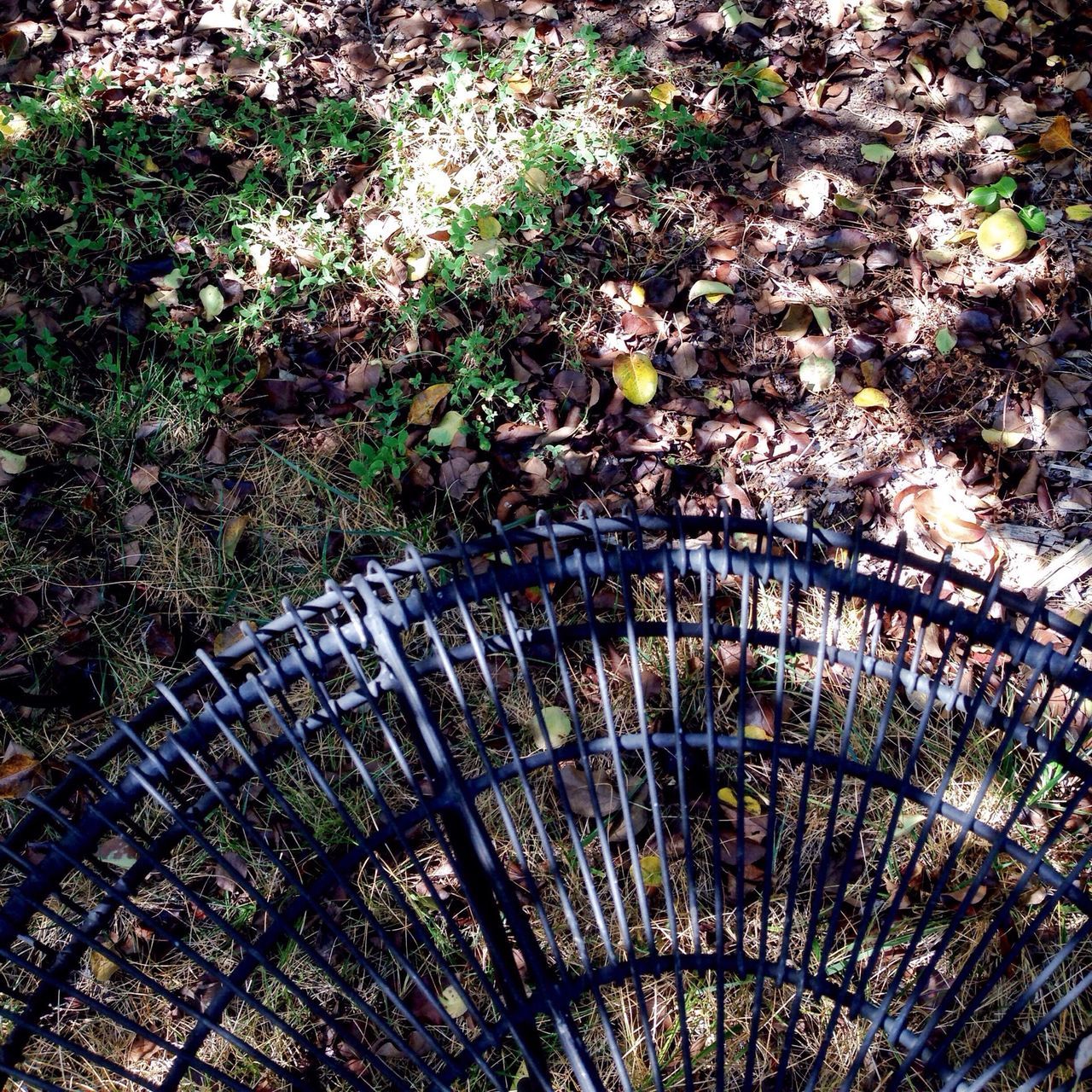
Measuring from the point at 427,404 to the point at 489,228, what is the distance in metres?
0.57

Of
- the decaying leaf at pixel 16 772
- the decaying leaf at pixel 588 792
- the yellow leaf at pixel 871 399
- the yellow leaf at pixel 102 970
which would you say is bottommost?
the yellow leaf at pixel 102 970

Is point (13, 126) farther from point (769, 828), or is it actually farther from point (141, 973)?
point (769, 828)

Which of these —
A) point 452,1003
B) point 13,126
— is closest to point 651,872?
point 452,1003

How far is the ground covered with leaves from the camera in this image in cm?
232

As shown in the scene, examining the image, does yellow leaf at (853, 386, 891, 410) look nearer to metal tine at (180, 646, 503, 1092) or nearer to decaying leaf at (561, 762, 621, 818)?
decaying leaf at (561, 762, 621, 818)

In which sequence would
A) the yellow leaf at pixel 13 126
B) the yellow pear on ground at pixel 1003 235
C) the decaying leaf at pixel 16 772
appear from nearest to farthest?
the decaying leaf at pixel 16 772, the yellow pear on ground at pixel 1003 235, the yellow leaf at pixel 13 126

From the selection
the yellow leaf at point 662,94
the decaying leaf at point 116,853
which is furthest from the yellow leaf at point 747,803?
the yellow leaf at point 662,94

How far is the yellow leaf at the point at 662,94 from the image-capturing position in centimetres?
282

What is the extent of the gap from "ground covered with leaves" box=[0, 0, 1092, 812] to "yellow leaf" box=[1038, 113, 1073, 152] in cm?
1

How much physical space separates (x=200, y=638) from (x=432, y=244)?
124 cm

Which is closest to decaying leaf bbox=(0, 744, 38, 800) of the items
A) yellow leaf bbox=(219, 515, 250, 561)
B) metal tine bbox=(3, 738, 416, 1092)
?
yellow leaf bbox=(219, 515, 250, 561)

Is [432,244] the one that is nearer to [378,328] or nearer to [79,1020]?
[378,328]

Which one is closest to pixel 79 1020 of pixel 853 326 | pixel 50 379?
pixel 50 379

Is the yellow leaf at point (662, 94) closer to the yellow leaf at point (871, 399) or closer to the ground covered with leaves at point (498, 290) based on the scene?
the ground covered with leaves at point (498, 290)
